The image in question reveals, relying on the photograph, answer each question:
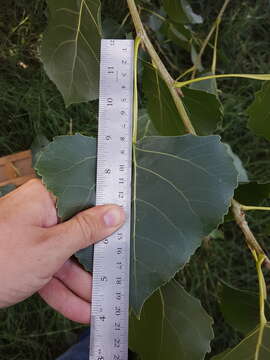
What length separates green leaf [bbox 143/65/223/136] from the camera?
0.90m

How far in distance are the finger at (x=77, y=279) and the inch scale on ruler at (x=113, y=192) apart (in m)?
0.09

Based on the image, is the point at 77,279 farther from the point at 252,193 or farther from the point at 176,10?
the point at 176,10

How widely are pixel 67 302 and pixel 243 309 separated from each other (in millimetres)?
373

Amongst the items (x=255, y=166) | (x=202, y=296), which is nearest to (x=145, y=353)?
(x=202, y=296)

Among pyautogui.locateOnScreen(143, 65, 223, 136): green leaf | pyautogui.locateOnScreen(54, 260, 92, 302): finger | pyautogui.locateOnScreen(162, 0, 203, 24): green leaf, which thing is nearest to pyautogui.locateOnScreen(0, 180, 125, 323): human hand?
pyautogui.locateOnScreen(54, 260, 92, 302): finger

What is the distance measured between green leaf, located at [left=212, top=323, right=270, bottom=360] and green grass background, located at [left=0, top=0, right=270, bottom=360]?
2.41 ft

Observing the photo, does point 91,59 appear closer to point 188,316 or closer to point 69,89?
point 69,89

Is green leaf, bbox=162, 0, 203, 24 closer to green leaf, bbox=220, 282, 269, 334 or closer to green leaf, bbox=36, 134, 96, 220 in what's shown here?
green leaf, bbox=36, 134, 96, 220

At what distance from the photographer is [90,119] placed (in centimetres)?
161

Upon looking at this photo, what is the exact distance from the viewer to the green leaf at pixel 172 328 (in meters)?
0.81

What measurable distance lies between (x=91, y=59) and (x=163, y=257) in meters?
0.44

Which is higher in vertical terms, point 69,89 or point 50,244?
point 69,89

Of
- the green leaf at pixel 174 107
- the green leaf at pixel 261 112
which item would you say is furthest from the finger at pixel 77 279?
the green leaf at pixel 261 112

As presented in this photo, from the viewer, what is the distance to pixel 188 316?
32.8 inches
